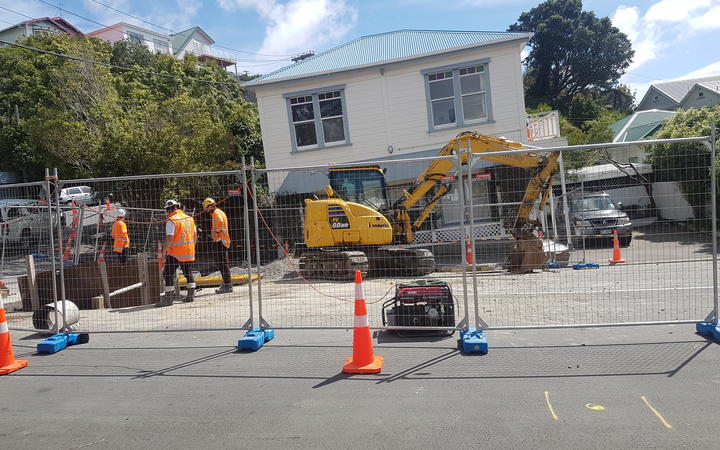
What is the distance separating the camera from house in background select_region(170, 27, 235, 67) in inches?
2687

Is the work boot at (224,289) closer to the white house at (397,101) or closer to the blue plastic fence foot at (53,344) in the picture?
the blue plastic fence foot at (53,344)

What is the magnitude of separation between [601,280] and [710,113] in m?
12.8

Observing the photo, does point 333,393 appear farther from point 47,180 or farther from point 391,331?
point 47,180

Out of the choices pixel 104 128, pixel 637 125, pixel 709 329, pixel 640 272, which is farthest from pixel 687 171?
pixel 637 125

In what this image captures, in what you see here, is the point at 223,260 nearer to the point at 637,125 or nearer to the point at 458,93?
the point at 458,93

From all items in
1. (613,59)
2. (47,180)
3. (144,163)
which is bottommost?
(47,180)

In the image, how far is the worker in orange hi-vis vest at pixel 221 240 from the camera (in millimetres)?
10539

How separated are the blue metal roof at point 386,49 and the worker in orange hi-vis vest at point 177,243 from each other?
11.7m

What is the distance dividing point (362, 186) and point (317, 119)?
799cm

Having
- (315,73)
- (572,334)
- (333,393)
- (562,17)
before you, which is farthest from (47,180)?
(562,17)

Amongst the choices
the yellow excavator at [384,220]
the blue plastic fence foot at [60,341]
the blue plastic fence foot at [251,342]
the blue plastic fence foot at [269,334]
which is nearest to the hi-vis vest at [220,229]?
the yellow excavator at [384,220]

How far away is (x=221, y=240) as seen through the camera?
10672 mm

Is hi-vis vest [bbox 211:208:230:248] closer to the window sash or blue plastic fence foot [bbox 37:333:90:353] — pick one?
blue plastic fence foot [bbox 37:333:90:353]

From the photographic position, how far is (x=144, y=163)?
19203 millimetres
